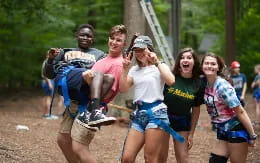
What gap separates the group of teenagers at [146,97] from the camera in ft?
16.3

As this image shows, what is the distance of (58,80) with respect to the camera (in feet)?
17.7

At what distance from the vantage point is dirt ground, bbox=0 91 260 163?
773 cm

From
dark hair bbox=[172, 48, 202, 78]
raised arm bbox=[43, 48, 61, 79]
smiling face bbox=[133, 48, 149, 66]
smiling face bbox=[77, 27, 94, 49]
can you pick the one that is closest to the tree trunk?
dark hair bbox=[172, 48, 202, 78]

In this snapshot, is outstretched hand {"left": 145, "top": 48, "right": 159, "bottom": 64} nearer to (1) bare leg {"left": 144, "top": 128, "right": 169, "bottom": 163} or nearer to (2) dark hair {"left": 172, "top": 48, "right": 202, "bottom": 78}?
(2) dark hair {"left": 172, "top": 48, "right": 202, "bottom": 78}

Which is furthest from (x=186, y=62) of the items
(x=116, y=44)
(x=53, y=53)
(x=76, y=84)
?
(x=53, y=53)

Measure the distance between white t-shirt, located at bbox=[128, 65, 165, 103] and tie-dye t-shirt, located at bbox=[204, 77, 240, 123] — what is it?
2.08 feet

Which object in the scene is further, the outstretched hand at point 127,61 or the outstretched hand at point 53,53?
the outstretched hand at point 53,53

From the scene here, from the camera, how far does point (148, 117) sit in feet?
16.3

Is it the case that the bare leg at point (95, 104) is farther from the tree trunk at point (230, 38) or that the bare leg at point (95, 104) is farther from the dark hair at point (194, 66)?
the tree trunk at point (230, 38)

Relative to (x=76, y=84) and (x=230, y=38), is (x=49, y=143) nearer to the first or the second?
(x=76, y=84)

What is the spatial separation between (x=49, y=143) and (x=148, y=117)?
4.76m

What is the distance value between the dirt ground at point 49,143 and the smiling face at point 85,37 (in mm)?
2220

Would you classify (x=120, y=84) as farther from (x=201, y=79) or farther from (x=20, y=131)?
(x=20, y=131)

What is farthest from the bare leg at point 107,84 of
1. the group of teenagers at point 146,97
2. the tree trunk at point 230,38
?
the tree trunk at point 230,38
